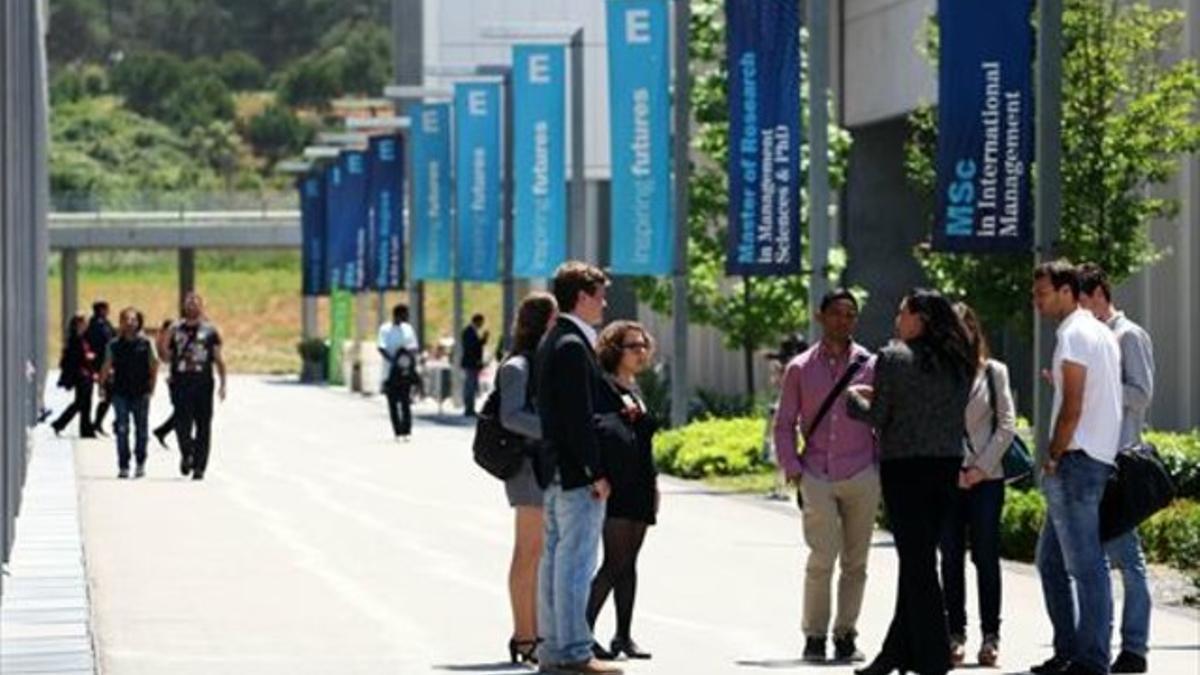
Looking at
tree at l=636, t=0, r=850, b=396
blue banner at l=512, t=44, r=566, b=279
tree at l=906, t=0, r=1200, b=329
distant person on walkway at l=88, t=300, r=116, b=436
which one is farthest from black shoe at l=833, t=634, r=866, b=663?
blue banner at l=512, t=44, r=566, b=279

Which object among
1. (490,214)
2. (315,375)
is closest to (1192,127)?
(490,214)

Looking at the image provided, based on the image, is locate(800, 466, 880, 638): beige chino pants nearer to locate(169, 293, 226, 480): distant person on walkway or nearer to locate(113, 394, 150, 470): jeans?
locate(169, 293, 226, 480): distant person on walkway

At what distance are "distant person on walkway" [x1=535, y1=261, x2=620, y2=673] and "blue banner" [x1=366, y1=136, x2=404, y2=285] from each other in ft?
179

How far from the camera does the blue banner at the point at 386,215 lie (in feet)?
233

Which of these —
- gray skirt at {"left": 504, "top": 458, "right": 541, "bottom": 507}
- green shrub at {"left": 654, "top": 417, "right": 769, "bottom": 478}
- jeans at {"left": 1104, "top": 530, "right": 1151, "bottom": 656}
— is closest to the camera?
Answer: jeans at {"left": 1104, "top": 530, "right": 1151, "bottom": 656}

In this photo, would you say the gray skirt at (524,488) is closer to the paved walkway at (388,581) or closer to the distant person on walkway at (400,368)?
the paved walkway at (388,581)

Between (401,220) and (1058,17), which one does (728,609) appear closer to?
(1058,17)

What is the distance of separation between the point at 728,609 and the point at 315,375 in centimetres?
7766

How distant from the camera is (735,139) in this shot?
34.9m

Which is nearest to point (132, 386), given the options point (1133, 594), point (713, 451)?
point (713, 451)

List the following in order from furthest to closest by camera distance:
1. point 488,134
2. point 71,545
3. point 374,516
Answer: point 488,134, point 374,516, point 71,545

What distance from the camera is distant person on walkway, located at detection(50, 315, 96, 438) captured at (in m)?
47.3

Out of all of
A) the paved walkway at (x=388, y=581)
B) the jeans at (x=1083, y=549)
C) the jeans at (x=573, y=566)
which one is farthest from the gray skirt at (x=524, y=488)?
the jeans at (x=1083, y=549)

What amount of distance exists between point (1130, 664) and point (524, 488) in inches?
110
